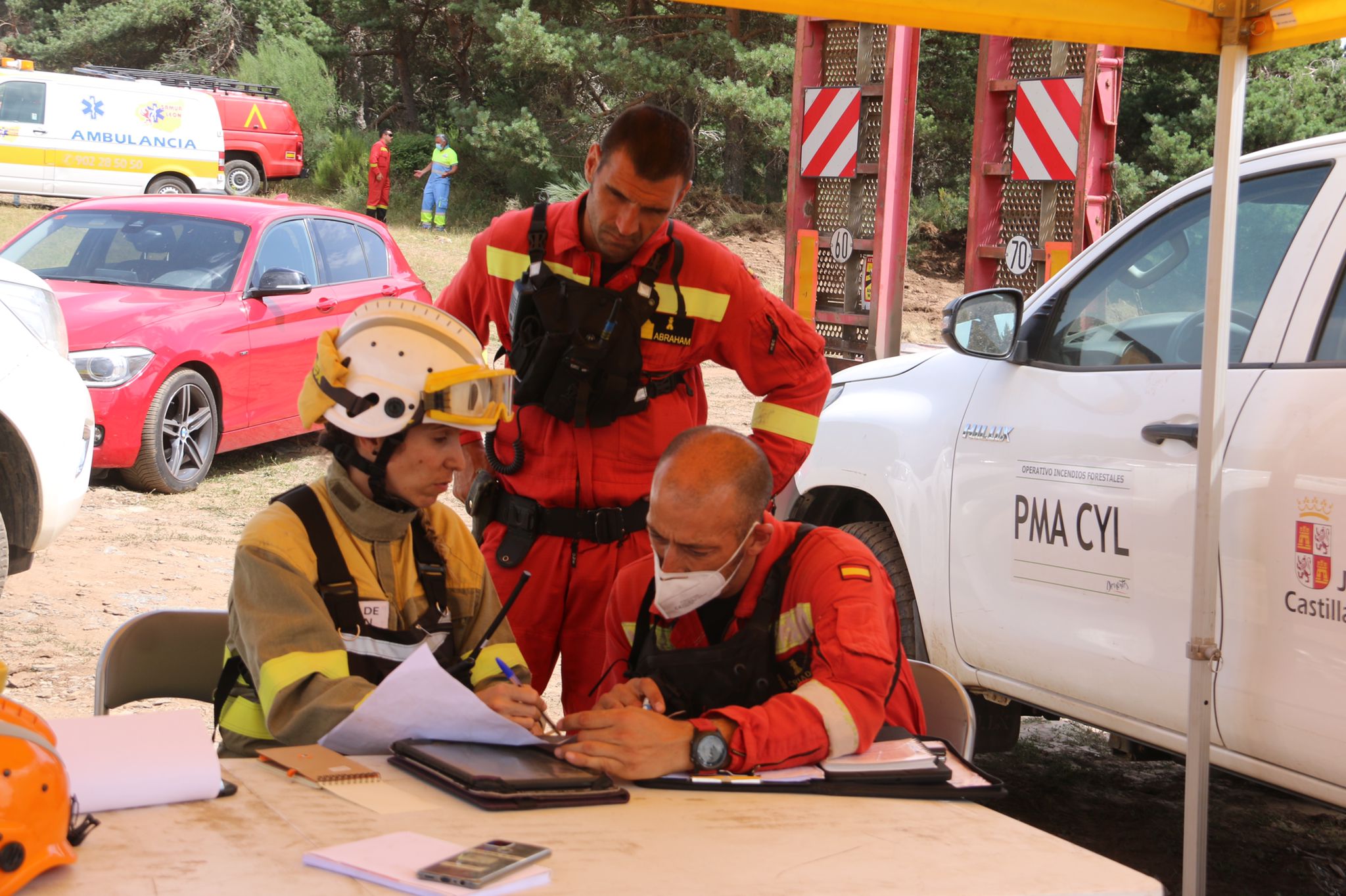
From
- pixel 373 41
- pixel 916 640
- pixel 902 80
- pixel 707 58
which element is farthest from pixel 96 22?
pixel 916 640

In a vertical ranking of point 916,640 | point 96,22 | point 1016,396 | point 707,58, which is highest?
point 96,22

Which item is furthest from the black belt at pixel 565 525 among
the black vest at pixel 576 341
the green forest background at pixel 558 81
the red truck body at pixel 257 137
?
the red truck body at pixel 257 137

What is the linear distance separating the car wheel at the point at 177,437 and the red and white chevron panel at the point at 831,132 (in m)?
4.06

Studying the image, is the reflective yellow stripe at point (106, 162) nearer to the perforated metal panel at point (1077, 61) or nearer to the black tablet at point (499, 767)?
the perforated metal panel at point (1077, 61)

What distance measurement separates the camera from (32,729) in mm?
1673

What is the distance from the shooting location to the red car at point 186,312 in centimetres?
820

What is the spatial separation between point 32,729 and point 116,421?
22.8 feet

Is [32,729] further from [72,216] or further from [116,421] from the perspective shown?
[72,216]

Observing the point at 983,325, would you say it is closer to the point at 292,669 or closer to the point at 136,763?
the point at 292,669

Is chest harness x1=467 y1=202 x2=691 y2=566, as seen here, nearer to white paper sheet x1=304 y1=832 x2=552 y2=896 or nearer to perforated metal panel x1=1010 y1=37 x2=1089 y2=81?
white paper sheet x1=304 y1=832 x2=552 y2=896

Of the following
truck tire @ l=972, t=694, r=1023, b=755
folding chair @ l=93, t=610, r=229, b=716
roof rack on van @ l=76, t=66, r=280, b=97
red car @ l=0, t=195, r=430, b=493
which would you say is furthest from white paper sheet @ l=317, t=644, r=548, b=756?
roof rack on van @ l=76, t=66, r=280, b=97

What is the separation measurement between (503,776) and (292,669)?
1.67 ft

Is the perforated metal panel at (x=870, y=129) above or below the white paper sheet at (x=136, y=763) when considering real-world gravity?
above

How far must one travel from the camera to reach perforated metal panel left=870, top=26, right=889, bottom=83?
7512mm
